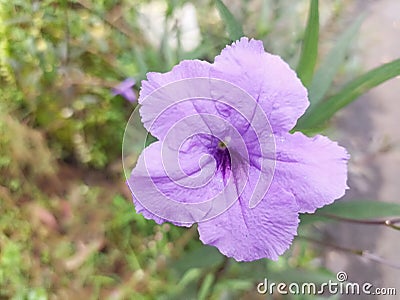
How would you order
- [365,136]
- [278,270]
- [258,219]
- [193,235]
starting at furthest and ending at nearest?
[365,136], [193,235], [278,270], [258,219]

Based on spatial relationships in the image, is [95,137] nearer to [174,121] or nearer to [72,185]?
[72,185]

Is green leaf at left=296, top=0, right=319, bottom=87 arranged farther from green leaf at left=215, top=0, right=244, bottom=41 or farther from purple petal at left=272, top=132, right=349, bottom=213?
purple petal at left=272, top=132, right=349, bottom=213

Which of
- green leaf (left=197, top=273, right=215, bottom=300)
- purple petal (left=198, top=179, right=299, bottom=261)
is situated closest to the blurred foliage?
green leaf (left=197, top=273, right=215, bottom=300)

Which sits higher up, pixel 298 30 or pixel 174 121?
pixel 298 30

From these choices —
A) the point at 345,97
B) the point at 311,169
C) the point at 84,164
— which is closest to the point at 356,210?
the point at 345,97

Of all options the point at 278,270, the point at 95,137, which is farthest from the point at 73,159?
the point at 278,270

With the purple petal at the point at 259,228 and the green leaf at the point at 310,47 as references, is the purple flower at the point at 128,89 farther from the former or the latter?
the purple petal at the point at 259,228
